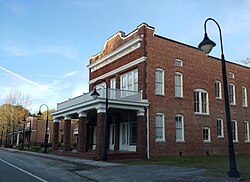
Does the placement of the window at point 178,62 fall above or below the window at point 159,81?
above

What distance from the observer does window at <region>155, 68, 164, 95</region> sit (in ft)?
82.2

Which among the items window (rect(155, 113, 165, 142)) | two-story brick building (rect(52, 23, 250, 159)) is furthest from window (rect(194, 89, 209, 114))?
window (rect(155, 113, 165, 142))

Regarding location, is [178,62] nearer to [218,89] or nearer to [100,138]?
[218,89]

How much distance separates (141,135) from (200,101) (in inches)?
355

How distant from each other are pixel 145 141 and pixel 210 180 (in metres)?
12.0

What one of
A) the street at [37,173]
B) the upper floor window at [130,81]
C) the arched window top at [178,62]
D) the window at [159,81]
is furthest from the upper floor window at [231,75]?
the street at [37,173]

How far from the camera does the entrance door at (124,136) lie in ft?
85.6

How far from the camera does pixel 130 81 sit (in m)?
26.4

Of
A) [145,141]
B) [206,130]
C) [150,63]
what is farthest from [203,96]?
[145,141]

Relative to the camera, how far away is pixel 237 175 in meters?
10.9

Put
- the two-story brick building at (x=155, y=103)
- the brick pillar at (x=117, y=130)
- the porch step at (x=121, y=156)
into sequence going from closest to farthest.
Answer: the porch step at (x=121, y=156) → the two-story brick building at (x=155, y=103) → the brick pillar at (x=117, y=130)

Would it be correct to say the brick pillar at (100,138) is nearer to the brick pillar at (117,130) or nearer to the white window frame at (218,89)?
the brick pillar at (117,130)

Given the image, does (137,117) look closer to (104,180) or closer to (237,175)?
(104,180)

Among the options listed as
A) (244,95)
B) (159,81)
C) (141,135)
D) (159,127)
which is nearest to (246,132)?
(244,95)
